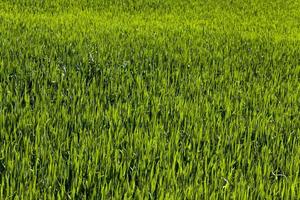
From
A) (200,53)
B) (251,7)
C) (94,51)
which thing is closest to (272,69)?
(200,53)

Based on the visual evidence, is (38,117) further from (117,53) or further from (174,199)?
(117,53)

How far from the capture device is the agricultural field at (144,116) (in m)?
2.21

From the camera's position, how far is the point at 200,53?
595 centimetres

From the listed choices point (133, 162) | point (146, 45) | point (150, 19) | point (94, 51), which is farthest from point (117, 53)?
point (150, 19)

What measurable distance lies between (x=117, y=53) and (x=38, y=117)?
2585 mm

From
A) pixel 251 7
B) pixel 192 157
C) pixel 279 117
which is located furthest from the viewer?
pixel 251 7

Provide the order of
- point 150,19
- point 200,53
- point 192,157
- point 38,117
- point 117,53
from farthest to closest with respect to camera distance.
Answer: point 150,19
point 200,53
point 117,53
point 38,117
point 192,157

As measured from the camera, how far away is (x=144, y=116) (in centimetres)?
316

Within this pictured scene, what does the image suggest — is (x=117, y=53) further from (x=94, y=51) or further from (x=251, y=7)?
(x=251, y=7)

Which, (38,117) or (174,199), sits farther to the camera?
(38,117)

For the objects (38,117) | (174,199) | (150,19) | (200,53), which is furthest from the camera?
(150,19)

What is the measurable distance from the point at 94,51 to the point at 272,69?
2108mm

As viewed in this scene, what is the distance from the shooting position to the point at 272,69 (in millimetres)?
5555

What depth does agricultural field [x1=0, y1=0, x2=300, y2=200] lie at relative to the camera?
87.0 inches
